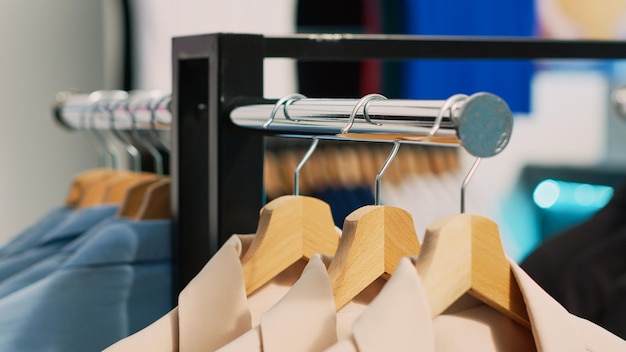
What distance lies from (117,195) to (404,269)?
0.72 m

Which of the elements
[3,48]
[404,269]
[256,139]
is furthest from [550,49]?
[3,48]

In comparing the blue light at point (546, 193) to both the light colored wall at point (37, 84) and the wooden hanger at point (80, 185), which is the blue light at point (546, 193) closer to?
A: the light colored wall at point (37, 84)

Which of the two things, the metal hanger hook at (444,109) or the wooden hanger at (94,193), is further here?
the wooden hanger at (94,193)

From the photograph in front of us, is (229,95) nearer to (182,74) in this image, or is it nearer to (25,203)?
(182,74)

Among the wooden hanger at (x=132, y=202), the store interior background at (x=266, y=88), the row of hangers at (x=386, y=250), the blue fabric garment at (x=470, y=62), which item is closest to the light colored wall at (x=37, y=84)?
the store interior background at (x=266, y=88)

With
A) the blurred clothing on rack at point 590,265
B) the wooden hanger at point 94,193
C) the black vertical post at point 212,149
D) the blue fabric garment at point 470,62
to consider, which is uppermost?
the blue fabric garment at point 470,62

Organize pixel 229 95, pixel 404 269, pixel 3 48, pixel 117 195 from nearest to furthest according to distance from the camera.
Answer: pixel 404 269, pixel 229 95, pixel 117 195, pixel 3 48

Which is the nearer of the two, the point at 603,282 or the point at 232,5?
the point at 603,282

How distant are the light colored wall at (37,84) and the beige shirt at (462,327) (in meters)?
1.94

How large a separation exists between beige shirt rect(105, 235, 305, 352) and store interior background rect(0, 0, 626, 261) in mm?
1465

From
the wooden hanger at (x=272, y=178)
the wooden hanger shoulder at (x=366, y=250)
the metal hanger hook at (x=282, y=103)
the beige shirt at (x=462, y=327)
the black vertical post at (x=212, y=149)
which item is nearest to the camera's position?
the beige shirt at (x=462, y=327)

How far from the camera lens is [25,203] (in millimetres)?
2463

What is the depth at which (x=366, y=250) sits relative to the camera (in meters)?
0.69

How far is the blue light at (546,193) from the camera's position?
96.8 inches
